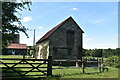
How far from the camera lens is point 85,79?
35.0ft

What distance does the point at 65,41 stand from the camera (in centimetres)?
2688

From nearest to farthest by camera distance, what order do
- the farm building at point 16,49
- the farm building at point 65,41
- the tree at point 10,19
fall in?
the tree at point 10,19 → the farm building at point 65,41 → the farm building at point 16,49

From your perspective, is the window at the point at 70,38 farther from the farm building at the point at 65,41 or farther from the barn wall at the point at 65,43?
the barn wall at the point at 65,43

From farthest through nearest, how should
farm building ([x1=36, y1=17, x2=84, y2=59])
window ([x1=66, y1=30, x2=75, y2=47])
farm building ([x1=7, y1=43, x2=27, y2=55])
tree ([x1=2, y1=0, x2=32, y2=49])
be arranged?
farm building ([x1=7, y1=43, x2=27, y2=55])
window ([x1=66, y1=30, x2=75, y2=47])
farm building ([x1=36, y1=17, x2=84, y2=59])
tree ([x1=2, y1=0, x2=32, y2=49])

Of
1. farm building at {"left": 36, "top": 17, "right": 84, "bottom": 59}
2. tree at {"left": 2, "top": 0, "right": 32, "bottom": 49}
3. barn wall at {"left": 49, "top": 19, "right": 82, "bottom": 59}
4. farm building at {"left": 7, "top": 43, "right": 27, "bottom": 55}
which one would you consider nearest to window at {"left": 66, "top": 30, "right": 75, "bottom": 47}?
farm building at {"left": 36, "top": 17, "right": 84, "bottom": 59}

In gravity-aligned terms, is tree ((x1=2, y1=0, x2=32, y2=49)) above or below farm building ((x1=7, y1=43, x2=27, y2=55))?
above

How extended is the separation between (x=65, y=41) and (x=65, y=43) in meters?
0.33

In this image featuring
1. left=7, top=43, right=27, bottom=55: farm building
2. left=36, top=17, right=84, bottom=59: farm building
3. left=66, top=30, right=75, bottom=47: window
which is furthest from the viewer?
left=7, top=43, right=27, bottom=55: farm building

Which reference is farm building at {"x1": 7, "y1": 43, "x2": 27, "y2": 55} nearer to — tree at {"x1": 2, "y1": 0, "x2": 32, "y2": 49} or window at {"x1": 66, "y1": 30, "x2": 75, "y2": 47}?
window at {"x1": 66, "y1": 30, "x2": 75, "y2": 47}

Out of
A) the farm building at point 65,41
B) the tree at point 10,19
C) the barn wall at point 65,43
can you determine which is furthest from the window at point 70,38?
the tree at point 10,19

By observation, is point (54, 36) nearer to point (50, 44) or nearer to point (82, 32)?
point (50, 44)

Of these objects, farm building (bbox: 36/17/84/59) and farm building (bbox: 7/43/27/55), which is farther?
farm building (bbox: 7/43/27/55)

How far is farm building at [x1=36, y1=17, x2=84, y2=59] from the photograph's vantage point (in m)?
26.0

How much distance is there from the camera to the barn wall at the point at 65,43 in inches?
1025
